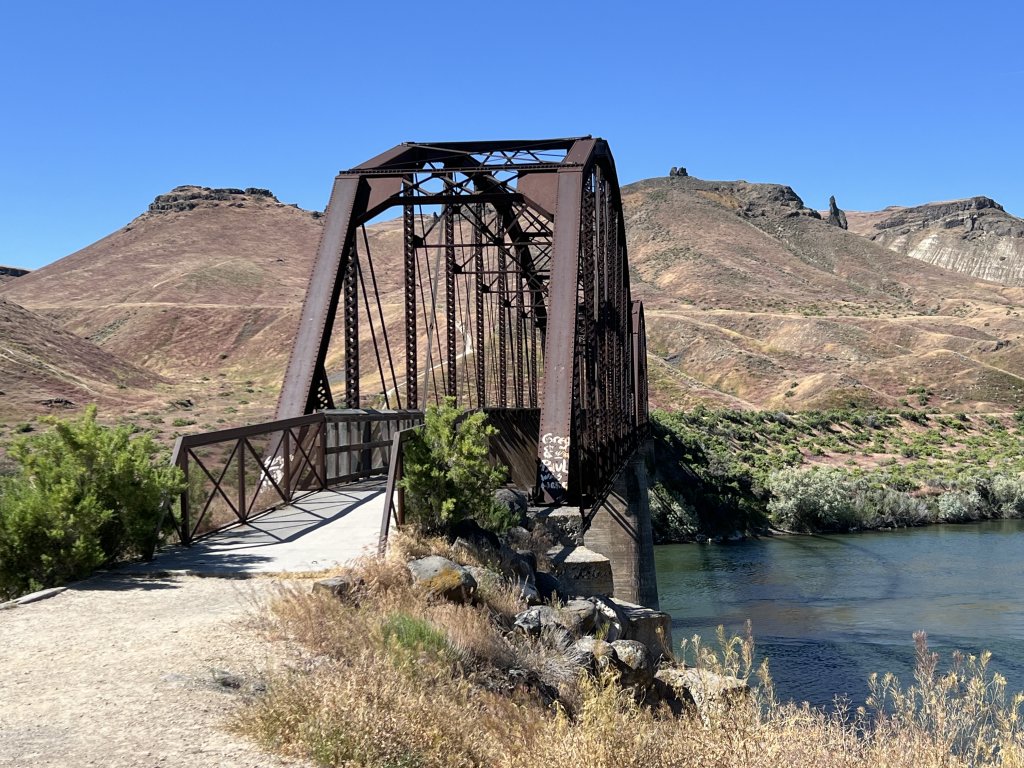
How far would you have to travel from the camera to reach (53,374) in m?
50.4

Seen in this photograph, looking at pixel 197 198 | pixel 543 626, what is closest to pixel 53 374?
pixel 543 626

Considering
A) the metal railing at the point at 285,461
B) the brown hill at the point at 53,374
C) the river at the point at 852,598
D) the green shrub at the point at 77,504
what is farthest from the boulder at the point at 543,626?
the brown hill at the point at 53,374

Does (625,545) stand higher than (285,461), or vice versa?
(285,461)

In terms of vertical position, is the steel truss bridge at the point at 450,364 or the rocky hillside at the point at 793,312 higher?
the rocky hillside at the point at 793,312

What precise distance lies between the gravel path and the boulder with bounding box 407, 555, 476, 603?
4.38 ft

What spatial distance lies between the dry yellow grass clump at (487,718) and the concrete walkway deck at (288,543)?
2.41 metres

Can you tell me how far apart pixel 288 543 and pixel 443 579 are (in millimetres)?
3141

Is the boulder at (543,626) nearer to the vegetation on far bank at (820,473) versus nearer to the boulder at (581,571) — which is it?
the boulder at (581,571)

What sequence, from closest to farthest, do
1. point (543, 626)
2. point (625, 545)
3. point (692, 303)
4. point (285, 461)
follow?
point (543, 626)
point (285, 461)
point (625, 545)
point (692, 303)

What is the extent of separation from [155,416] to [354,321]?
118 feet

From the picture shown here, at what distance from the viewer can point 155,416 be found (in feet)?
156

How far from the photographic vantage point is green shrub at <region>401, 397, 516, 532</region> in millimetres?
9383

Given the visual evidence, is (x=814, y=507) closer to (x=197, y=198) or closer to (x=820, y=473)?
(x=820, y=473)

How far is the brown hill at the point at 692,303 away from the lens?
77.7 meters
